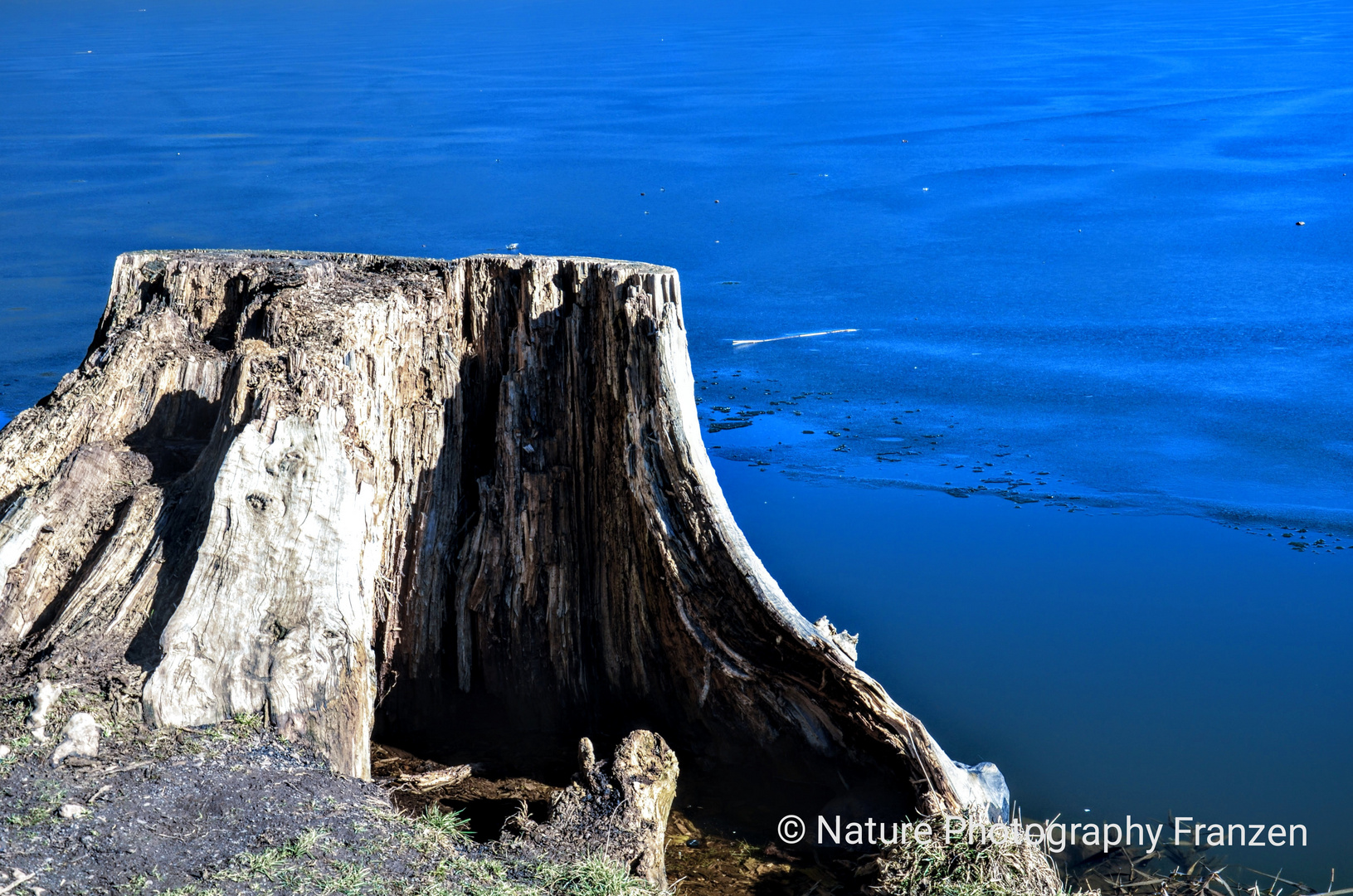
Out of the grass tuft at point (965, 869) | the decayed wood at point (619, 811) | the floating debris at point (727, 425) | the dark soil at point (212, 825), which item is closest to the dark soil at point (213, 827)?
the dark soil at point (212, 825)

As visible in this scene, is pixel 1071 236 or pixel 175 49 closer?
pixel 1071 236

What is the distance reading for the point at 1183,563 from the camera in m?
5.41

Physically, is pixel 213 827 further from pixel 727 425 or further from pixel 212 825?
pixel 727 425

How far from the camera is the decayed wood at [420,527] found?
3572mm

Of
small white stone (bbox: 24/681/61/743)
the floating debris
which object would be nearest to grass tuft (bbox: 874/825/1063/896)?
small white stone (bbox: 24/681/61/743)

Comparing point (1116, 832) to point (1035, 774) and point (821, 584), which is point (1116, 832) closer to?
point (1035, 774)

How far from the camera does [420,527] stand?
4281 mm

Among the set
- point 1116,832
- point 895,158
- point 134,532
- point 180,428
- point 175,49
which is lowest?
point 1116,832

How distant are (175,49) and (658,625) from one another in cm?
2737

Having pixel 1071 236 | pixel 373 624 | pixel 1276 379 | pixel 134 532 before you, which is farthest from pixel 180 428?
pixel 1071 236

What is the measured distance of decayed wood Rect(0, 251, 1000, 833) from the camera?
3.57 metres

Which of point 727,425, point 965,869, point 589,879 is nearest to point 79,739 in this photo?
point 589,879

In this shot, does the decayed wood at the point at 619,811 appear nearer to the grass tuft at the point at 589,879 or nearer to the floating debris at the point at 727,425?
the grass tuft at the point at 589,879

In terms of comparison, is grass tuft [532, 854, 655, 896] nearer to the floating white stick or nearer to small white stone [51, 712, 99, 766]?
small white stone [51, 712, 99, 766]
